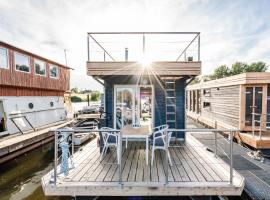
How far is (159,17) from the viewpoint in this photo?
21.7ft

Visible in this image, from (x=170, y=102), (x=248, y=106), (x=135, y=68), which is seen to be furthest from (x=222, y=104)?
(x=135, y=68)

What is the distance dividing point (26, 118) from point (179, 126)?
9.77m

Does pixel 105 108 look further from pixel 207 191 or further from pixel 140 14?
pixel 207 191

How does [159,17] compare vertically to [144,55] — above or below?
Answer: above

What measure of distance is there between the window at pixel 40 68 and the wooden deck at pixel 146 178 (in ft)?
34.8

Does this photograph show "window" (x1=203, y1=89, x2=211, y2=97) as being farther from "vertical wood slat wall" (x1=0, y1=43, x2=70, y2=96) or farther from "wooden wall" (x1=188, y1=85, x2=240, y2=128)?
"vertical wood slat wall" (x1=0, y1=43, x2=70, y2=96)

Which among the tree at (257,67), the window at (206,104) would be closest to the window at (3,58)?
the window at (206,104)

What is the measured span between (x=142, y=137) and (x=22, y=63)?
10.9 meters

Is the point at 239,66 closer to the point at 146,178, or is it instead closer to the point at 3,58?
the point at 3,58

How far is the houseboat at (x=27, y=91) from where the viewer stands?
998 centimetres

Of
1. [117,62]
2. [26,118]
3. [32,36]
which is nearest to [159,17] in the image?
[117,62]

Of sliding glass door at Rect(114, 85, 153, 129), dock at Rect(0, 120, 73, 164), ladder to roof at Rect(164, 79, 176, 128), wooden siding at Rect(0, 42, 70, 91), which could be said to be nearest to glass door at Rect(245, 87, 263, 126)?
ladder to roof at Rect(164, 79, 176, 128)

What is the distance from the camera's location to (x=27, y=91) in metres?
12.0

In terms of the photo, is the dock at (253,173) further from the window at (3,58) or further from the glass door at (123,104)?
the window at (3,58)
